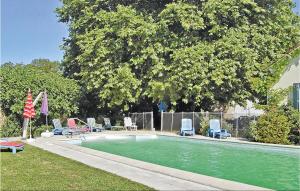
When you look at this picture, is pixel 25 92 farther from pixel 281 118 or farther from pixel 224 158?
pixel 281 118

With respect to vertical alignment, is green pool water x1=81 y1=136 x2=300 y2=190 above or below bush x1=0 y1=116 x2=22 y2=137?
below

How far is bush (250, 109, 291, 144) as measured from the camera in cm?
1855

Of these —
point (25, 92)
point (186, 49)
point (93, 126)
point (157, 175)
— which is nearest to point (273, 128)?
point (186, 49)

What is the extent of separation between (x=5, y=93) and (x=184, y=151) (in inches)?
493

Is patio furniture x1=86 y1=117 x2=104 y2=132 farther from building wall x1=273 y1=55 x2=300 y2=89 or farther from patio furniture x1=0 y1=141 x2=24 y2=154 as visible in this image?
patio furniture x1=0 y1=141 x2=24 y2=154

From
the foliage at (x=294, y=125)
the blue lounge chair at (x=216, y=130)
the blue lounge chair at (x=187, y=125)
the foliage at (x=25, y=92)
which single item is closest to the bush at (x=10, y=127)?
the foliage at (x=25, y=92)

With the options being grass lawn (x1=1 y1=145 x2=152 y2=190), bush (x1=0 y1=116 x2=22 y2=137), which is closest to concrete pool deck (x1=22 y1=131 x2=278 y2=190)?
grass lawn (x1=1 y1=145 x2=152 y2=190)

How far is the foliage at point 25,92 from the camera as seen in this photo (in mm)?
25672

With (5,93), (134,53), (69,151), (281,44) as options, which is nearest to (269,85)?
(281,44)

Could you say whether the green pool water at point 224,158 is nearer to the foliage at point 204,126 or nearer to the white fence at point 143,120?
the foliage at point 204,126

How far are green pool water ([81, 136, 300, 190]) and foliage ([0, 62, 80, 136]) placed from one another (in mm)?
5053

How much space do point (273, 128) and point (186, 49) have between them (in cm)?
812

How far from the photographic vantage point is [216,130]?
2253cm

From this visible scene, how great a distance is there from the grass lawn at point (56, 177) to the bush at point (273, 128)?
32.2 feet
